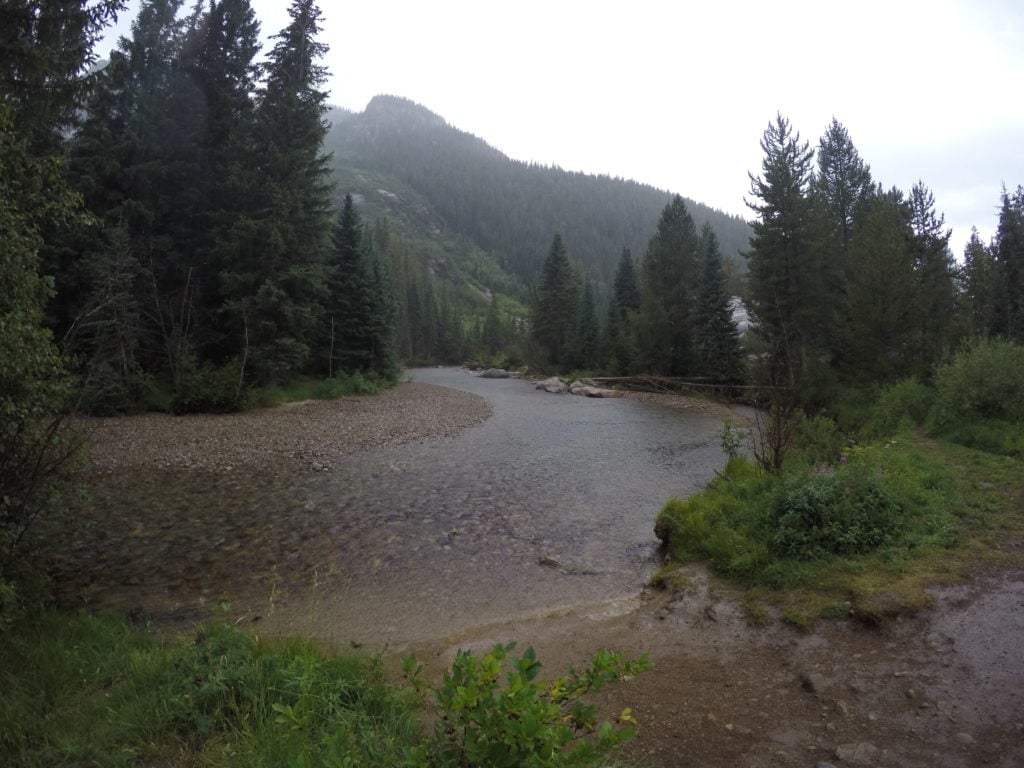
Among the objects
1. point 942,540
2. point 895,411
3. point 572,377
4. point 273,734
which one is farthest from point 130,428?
point 572,377

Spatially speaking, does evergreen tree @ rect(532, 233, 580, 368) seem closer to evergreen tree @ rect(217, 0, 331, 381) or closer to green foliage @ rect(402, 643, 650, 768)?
evergreen tree @ rect(217, 0, 331, 381)

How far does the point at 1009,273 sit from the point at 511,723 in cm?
4561

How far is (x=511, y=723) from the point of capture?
2.09 metres

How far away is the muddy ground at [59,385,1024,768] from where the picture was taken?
11.9 ft

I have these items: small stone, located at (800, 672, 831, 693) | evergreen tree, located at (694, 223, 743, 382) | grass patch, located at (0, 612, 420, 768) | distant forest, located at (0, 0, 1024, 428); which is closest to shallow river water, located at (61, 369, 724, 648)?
grass patch, located at (0, 612, 420, 768)

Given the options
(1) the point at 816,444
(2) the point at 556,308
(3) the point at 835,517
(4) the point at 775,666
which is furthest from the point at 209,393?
(2) the point at 556,308

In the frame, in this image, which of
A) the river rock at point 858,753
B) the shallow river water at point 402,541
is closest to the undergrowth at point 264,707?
the river rock at point 858,753

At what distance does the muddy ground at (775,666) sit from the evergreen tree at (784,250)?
962 inches

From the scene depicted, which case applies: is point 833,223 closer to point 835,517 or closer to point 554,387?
point 554,387

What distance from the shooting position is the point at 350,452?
50.7 ft

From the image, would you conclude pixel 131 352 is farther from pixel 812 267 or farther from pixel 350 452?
pixel 812 267

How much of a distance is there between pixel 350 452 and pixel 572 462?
657 centimetres

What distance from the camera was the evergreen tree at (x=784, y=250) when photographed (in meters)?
28.0

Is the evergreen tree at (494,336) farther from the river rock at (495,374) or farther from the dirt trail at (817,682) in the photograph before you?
the dirt trail at (817,682)
